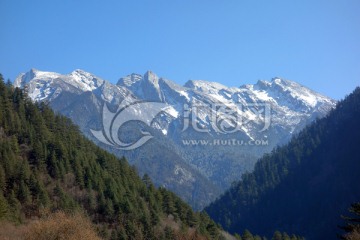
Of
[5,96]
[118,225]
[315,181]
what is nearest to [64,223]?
[118,225]

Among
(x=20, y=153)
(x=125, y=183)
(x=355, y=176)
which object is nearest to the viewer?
(x=20, y=153)

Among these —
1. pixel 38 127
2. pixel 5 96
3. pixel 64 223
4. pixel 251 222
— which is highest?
pixel 5 96

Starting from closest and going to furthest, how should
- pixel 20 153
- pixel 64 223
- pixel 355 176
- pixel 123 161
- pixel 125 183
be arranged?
pixel 64 223 < pixel 20 153 < pixel 125 183 < pixel 123 161 < pixel 355 176

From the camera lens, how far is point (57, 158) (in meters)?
93.9

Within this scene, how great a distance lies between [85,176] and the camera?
93.6 m

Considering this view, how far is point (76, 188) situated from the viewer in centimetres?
8925

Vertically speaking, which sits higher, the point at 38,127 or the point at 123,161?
the point at 38,127

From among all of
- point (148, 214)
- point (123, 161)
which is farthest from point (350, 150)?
point (148, 214)

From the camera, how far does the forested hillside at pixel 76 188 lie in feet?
258

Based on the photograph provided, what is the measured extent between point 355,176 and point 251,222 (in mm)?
48501

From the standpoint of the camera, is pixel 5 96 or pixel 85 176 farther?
pixel 5 96

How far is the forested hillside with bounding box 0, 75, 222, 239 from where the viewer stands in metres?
78.8

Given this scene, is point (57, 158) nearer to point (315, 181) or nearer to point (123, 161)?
point (123, 161)

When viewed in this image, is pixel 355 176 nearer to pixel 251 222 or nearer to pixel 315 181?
pixel 315 181
